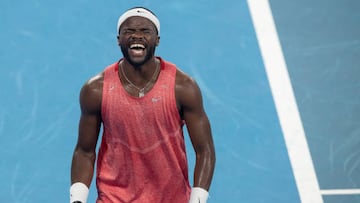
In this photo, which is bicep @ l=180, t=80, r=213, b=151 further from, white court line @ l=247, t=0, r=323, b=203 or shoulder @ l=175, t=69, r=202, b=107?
→ white court line @ l=247, t=0, r=323, b=203

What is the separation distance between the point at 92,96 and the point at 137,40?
1.45ft

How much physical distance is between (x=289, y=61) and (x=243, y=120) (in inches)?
45.6

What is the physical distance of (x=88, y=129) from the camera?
4695 millimetres

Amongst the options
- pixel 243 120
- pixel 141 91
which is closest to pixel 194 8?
pixel 243 120

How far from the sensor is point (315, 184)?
7.08 metres

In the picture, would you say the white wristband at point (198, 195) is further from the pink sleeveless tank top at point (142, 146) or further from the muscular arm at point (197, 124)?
the pink sleeveless tank top at point (142, 146)

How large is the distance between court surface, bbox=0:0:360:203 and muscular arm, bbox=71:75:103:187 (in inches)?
89.3

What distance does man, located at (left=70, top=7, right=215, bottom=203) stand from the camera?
457 centimetres

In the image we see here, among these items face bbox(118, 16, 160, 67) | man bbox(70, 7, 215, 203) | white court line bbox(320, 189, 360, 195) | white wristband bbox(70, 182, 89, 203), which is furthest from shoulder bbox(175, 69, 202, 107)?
white court line bbox(320, 189, 360, 195)

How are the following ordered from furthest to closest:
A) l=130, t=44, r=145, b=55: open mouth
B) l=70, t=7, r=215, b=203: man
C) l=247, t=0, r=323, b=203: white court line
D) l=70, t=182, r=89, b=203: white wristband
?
l=247, t=0, r=323, b=203: white court line < l=70, t=182, r=89, b=203: white wristband < l=70, t=7, r=215, b=203: man < l=130, t=44, r=145, b=55: open mouth

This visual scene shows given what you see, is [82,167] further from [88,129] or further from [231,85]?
[231,85]

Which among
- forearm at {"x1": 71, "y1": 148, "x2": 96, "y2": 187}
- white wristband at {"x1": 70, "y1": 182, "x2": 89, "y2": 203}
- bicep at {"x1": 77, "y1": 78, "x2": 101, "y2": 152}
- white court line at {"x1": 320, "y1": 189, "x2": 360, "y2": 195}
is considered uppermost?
bicep at {"x1": 77, "y1": 78, "x2": 101, "y2": 152}

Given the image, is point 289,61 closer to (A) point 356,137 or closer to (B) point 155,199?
(A) point 356,137

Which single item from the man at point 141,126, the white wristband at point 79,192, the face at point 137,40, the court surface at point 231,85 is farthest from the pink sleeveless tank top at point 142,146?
the court surface at point 231,85
